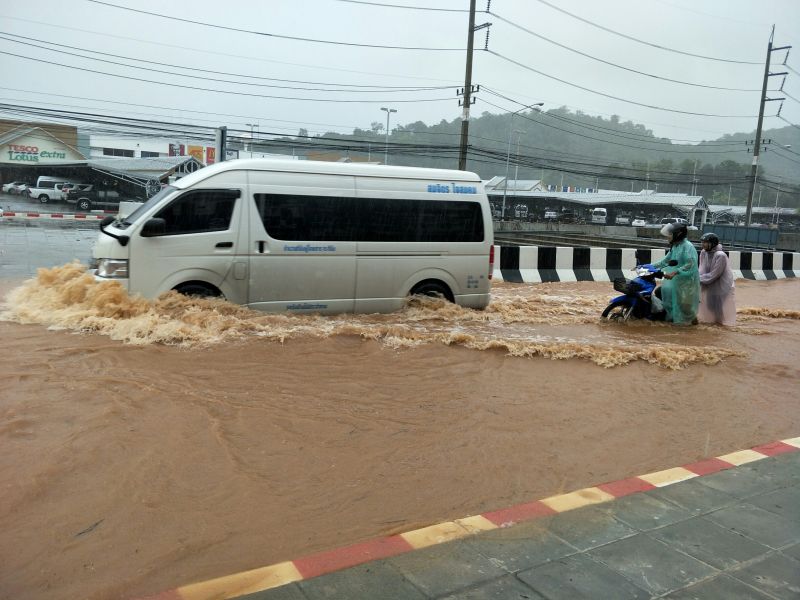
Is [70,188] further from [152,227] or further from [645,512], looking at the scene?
[645,512]

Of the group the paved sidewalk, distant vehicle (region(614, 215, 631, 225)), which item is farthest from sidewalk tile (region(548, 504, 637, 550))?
distant vehicle (region(614, 215, 631, 225))

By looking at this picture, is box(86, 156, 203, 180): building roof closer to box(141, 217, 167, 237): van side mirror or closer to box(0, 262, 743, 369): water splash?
box(0, 262, 743, 369): water splash

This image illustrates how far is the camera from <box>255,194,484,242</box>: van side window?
7.66 meters

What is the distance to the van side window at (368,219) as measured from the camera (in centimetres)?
766

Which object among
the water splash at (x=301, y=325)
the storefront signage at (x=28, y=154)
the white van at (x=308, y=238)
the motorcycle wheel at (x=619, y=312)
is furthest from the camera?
the storefront signage at (x=28, y=154)

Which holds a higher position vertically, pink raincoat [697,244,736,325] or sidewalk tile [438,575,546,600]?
pink raincoat [697,244,736,325]

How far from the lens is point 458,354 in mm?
7277

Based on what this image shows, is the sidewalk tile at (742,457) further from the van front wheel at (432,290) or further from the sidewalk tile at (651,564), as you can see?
the van front wheel at (432,290)

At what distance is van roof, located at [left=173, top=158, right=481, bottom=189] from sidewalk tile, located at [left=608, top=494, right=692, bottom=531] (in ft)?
17.8

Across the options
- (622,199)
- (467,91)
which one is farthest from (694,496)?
(622,199)

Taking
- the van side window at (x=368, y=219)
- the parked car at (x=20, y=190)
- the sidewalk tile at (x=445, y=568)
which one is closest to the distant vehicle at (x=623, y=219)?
the parked car at (x=20, y=190)

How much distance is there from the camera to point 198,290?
7.43 m

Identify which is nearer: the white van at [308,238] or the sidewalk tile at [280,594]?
the sidewalk tile at [280,594]

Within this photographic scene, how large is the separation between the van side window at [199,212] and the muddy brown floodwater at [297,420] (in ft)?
2.76
